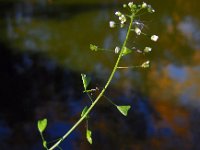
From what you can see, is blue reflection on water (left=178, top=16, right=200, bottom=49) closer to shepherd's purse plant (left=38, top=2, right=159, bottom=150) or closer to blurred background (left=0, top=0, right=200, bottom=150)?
blurred background (left=0, top=0, right=200, bottom=150)

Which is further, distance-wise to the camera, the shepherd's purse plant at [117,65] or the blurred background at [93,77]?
the blurred background at [93,77]

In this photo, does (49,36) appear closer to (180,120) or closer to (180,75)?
(180,75)

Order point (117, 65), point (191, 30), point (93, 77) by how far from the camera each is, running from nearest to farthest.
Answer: point (117, 65), point (93, 77), point (191, 30)

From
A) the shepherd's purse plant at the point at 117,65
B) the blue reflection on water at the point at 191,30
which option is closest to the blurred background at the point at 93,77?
the blue reflection on water at the point at 191,30

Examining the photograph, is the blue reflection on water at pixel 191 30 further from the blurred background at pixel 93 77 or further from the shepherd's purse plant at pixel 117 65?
the shepherd's purse plant at pixel 117 65

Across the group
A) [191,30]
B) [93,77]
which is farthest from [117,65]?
[191,30]

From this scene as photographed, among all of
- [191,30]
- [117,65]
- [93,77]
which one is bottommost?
[191,30]

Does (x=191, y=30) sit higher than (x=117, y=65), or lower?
lower

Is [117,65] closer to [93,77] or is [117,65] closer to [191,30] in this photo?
[93,77]
